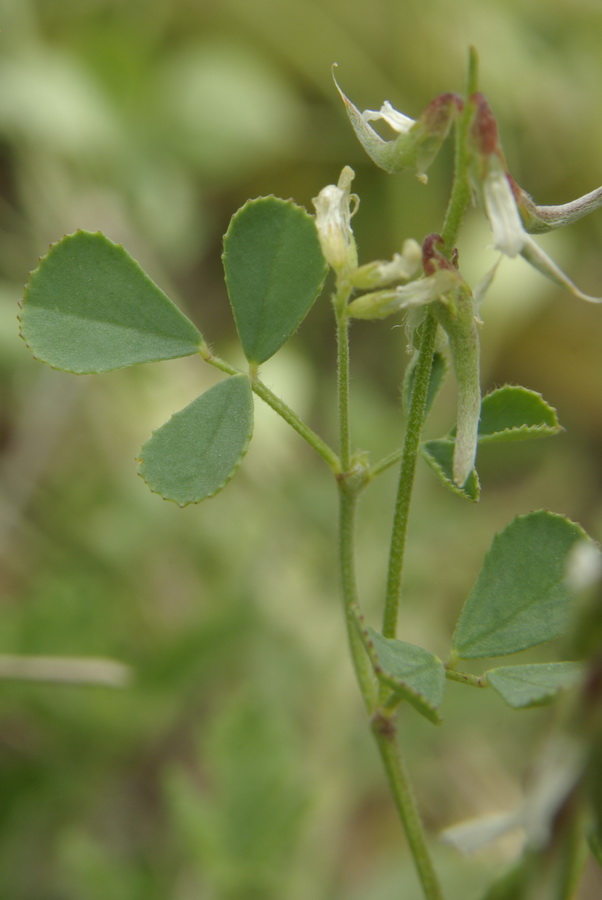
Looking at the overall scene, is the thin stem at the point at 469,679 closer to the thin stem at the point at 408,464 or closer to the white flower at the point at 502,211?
the thin stem at the point at 408,464

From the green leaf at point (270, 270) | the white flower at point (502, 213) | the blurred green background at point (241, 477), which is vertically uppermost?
the white flower at point (502, 213)

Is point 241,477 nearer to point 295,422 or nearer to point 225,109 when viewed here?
point 225,109

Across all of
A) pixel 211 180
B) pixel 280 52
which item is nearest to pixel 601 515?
pixel 211 180

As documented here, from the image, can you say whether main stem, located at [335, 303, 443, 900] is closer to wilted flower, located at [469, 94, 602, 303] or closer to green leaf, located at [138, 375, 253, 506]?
green leaf, located at [138, 375, 253, 506]

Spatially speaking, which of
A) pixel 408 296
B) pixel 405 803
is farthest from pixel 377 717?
pixel 408 296

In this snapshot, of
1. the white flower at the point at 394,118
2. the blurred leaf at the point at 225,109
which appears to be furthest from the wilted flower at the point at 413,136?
the blurred leaf at the point at 225,109

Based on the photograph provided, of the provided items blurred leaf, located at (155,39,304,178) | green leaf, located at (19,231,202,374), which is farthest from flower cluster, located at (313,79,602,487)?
blurred leaf, located at (155,39,304,178)
